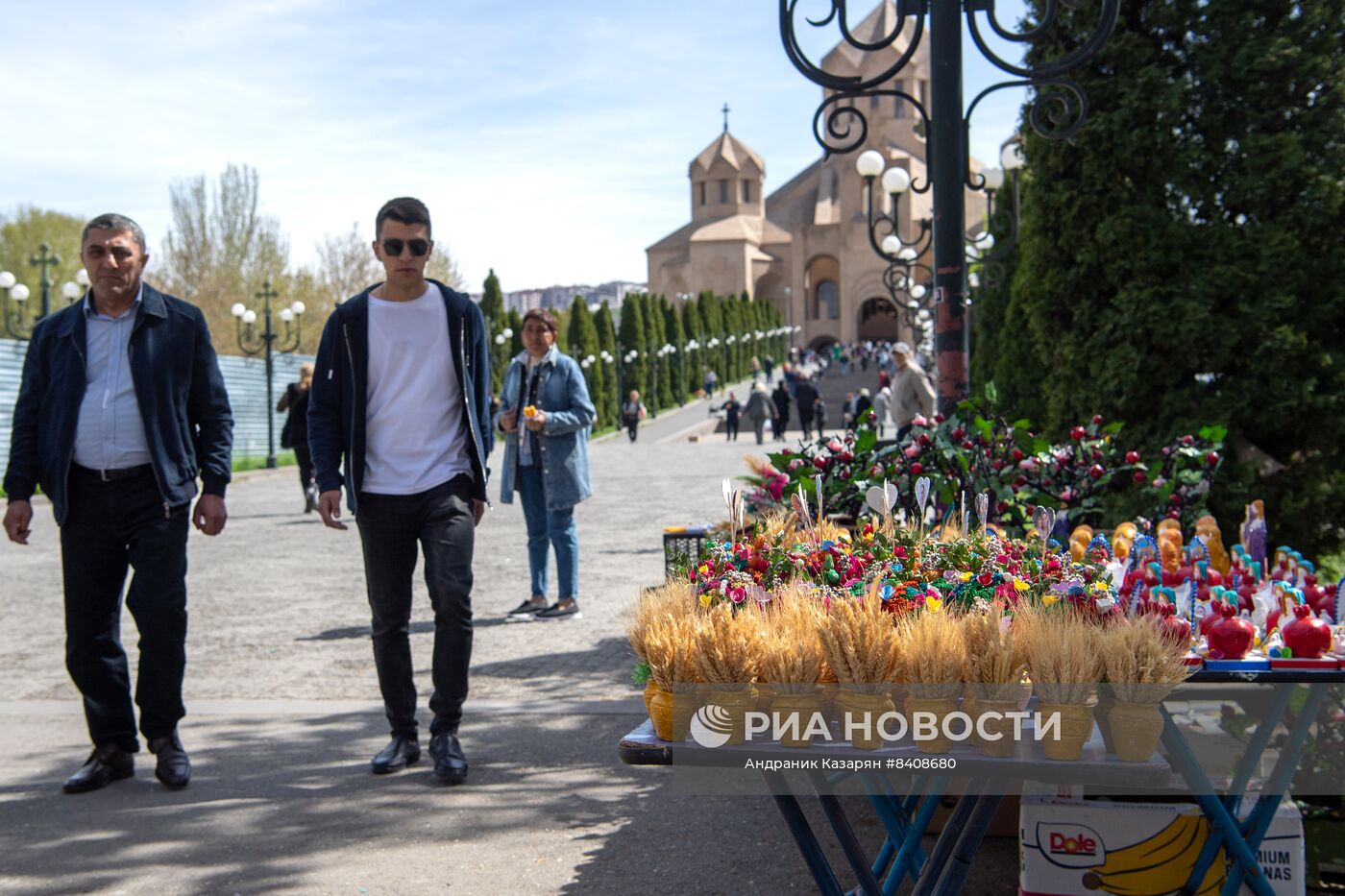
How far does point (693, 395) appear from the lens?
65.7 meters

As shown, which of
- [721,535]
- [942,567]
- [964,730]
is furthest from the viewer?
[721,535]

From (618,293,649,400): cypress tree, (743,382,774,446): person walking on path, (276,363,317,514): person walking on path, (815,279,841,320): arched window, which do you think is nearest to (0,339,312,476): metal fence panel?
(743,382,774,446): person walking on path

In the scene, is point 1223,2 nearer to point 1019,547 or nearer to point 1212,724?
point 1212,724

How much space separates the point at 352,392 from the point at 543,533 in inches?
142

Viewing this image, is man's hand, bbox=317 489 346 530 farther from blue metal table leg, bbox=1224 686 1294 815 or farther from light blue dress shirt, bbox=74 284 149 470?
blue metal table leg, bbox=1224 686 1294 815

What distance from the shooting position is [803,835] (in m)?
2.81

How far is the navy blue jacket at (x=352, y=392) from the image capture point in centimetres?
485

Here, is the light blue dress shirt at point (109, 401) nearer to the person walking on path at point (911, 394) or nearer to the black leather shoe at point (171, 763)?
the black leather shoe at point (171, 763)

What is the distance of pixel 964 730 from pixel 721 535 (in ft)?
5.11

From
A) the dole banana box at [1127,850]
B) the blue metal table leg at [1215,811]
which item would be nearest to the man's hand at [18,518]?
the dole banana box at [1127,850]

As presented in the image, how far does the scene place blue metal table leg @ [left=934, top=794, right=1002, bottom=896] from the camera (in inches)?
108

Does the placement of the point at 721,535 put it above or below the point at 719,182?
below

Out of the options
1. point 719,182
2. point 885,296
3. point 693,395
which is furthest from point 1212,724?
point 719,182

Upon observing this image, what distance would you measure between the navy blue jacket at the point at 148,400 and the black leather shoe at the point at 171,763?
32.1 inches
